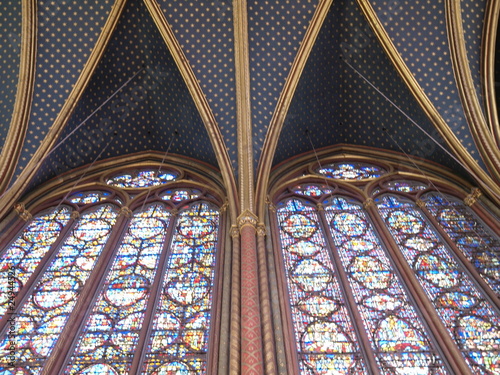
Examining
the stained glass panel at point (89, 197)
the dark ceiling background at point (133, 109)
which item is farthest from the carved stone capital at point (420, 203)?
the stained glass panel at point (89, 197)

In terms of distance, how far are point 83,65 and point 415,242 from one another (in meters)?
7.51

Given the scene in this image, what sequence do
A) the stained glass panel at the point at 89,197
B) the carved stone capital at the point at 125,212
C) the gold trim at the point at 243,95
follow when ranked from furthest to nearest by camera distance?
1. the stained glass panel at the point at 89,197
2. the carved stone capital at the point at 125,212
3. the gold trim at the point at 243,95

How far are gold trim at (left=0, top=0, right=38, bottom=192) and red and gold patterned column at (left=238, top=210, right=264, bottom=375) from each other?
14.6ft

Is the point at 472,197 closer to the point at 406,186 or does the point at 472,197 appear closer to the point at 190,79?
the point at 406,186

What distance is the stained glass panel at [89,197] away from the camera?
11.7 m

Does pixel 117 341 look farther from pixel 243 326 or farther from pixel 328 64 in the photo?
pixel 328 64

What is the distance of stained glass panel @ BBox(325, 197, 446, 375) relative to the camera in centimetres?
733

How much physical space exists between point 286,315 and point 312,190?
450 cm

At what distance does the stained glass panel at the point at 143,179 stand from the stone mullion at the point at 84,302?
1400 millimetres

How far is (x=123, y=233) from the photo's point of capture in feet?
34.6

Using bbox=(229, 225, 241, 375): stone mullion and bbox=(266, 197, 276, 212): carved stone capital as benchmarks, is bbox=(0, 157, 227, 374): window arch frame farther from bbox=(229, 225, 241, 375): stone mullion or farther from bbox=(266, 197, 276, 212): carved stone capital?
bbox=(266, 197, 276, 212): carved stone capital

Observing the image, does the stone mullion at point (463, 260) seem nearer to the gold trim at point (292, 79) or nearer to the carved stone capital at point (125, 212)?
the gold trim at point (292, 79)

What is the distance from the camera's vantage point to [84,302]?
8531mm

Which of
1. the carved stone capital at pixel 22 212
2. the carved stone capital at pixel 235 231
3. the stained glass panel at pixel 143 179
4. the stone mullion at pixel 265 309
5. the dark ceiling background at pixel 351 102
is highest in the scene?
the dark ceiling background at pixel 351 102
